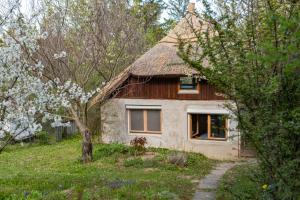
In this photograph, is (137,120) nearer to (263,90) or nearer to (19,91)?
(19,91)

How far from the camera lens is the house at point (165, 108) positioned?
1883 cm

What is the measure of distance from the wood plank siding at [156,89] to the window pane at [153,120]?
0.82 m

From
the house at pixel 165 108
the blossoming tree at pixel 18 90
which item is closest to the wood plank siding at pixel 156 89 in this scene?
the house at pixel 165 108

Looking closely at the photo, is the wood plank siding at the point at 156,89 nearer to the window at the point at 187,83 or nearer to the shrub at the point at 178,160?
the window at the point at 187,83

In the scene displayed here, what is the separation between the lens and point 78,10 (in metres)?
18.0

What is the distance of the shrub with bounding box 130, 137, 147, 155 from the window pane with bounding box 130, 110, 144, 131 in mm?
889

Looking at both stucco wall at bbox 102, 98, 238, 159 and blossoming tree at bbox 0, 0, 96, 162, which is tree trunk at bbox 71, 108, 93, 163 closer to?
stucco wall at bbox 102, 98, 238, 159

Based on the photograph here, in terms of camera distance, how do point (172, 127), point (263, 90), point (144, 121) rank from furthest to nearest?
point (144, 121) < point (172, 127) < point (263, 90)

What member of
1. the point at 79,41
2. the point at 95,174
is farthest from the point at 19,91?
the point at 79,41

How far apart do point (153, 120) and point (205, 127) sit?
8.98 feet

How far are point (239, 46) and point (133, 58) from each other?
18755mm

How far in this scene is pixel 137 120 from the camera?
20.7 m

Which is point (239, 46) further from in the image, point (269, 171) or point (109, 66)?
point (109, 66)

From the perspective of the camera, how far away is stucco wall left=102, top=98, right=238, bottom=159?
18609 millimetres
